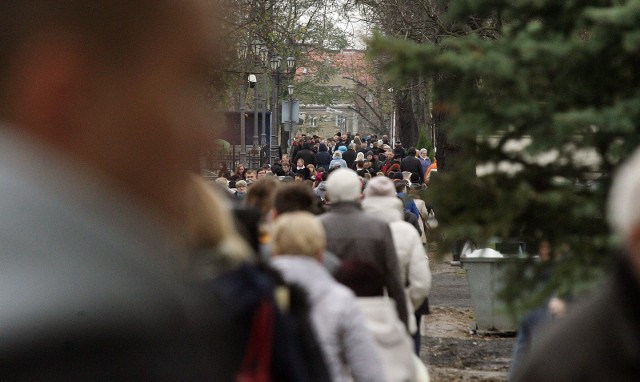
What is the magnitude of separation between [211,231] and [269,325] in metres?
0.26

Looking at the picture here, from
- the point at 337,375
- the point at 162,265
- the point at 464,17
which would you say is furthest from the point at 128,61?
the point at 337,375

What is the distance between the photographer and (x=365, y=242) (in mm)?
7742

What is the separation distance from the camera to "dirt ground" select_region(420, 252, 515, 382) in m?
12.0

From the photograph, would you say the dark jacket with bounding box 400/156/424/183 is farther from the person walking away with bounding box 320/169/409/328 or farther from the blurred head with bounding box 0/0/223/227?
the blurred head with bounding box 0/0/223/227

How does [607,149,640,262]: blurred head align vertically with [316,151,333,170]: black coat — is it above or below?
above

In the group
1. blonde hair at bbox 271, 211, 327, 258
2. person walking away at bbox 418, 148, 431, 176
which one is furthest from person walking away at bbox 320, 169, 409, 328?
person walking away at bbox 418, 148, 431, 176

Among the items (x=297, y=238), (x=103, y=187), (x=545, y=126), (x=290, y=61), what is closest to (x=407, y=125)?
(x=290, y=61)

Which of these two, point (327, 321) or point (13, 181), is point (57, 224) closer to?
point (13, 181)

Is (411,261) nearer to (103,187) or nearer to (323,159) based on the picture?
(103,187)

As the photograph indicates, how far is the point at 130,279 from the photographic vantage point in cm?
66

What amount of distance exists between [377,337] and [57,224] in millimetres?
6935

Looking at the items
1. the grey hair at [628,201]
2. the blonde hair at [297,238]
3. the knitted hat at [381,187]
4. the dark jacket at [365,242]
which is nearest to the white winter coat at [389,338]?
the dark jacket at [365,242]

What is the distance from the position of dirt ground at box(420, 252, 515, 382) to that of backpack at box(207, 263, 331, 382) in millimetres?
8078

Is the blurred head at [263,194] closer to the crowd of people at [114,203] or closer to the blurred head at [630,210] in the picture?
the blurred head at [630,210]
